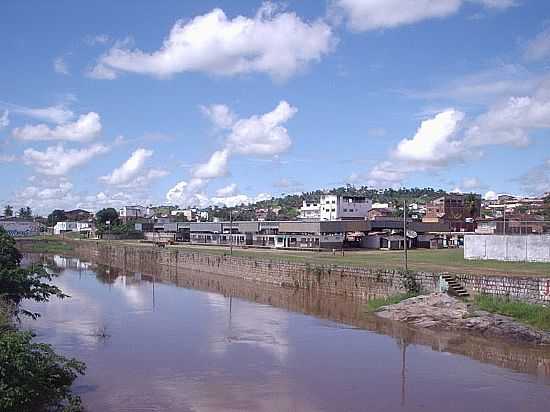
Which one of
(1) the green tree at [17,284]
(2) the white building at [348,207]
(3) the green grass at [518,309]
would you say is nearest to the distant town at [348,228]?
(2) the white building at [348,207]

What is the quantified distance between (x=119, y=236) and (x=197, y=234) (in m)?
29.3

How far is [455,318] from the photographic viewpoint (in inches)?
1110

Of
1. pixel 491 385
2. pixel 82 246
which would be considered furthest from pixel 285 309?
pixel 82 246

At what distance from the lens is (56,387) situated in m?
15.2

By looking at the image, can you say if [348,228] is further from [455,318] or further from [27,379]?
[27,379]

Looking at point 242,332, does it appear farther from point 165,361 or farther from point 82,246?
point 82,246

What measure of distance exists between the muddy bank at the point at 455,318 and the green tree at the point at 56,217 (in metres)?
164

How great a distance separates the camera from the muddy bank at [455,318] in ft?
82.3

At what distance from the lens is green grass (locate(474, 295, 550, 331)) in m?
25.6

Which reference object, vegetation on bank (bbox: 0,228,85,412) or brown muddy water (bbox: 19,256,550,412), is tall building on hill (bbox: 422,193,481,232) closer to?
brown muddy water (bbox: 19,256,550,412)

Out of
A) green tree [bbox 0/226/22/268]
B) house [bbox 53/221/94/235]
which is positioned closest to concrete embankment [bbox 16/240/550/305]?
green tree [bbox 0/226/22/268]

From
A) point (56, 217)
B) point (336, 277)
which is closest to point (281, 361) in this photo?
point (336, 277)

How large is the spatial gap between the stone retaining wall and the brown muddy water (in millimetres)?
2270

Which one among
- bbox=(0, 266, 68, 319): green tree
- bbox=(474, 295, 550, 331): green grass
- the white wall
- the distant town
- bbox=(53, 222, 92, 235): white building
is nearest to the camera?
bbox=(0, 266, 68, 319): green tree
